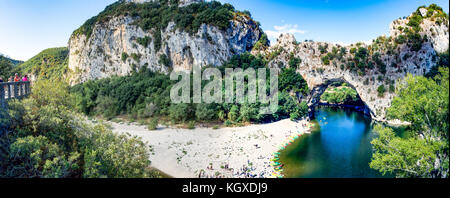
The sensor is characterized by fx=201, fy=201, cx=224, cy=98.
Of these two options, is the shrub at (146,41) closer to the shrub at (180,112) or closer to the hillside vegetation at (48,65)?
the hillside vegetation at (48,65)

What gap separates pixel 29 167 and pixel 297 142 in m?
17.0

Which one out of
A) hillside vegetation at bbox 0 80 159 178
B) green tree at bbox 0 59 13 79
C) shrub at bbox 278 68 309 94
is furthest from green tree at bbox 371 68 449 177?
green tree at bbox 0 59 13 79

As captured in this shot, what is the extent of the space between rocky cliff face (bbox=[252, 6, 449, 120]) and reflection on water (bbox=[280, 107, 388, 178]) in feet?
Answer: 15.8

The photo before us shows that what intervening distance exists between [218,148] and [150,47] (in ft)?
88.8

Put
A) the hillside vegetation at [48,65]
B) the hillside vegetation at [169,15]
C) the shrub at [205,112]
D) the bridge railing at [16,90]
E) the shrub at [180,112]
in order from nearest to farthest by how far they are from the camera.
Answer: the bridge railing at [16,90] → the shrub at [205,112] → the shrub at [180,112] → the hillside vegetation at [169,15] → the hillside vegetation at [48,65]

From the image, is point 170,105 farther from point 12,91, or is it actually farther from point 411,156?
point 411,156

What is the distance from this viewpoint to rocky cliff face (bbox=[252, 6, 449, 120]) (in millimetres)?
20531

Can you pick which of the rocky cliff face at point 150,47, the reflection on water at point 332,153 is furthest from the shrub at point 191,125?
the rocky cliff face at point 150,47

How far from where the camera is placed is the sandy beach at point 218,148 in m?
12.3

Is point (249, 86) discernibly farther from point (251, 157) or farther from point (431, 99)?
point (431, 99)

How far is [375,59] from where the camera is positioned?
23.1 meters

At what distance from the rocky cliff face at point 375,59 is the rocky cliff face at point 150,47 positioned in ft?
25.5

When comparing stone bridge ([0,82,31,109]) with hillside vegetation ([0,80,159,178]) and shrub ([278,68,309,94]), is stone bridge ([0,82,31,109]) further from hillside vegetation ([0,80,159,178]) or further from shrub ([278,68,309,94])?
shrub ([278,68,309,94])

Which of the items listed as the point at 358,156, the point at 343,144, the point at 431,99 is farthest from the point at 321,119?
the point at 431,99
